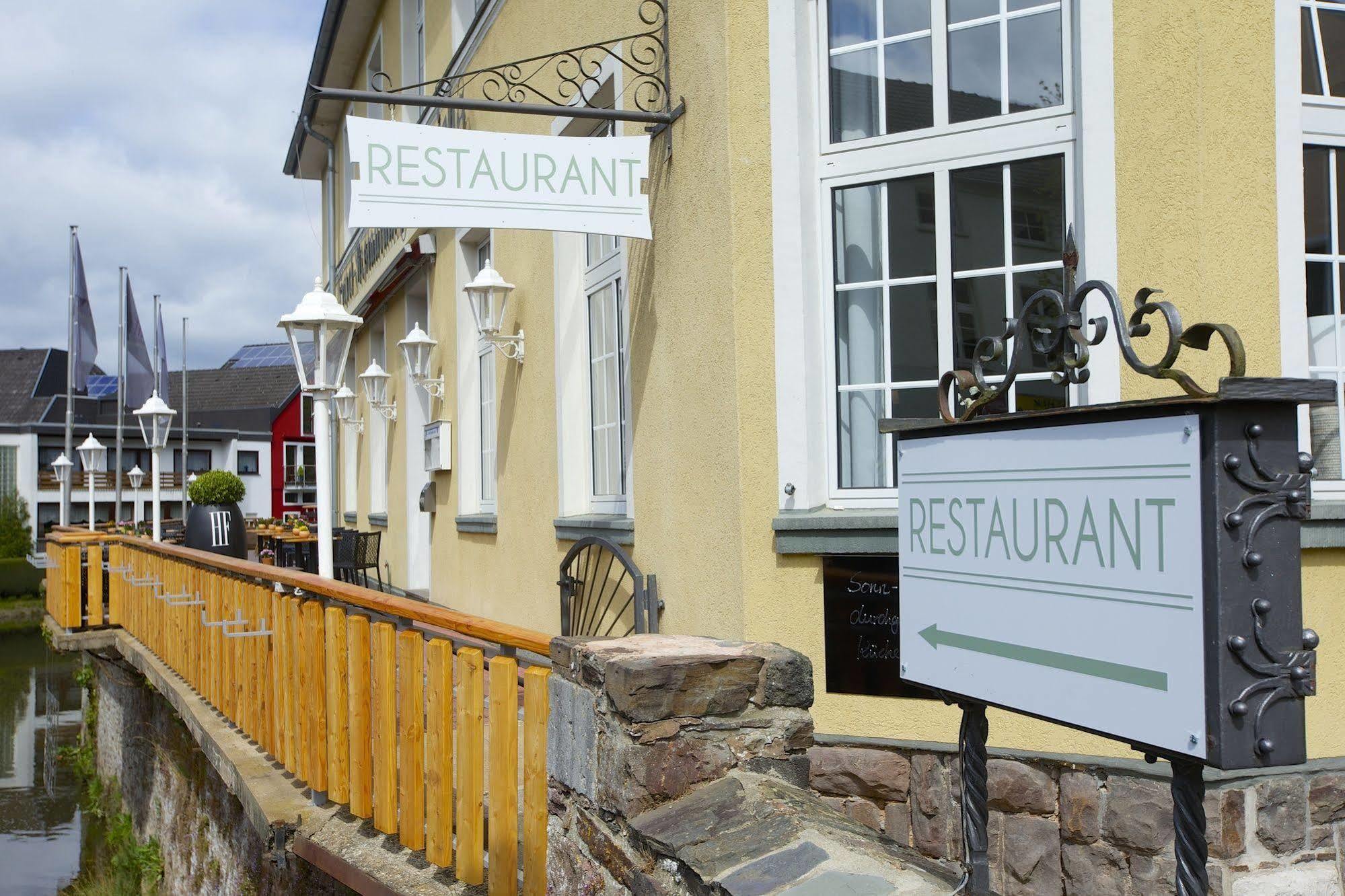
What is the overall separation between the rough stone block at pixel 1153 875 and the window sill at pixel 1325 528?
1.31 meters

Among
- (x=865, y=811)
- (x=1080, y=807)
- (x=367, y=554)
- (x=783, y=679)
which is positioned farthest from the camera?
(x=367, y=554)

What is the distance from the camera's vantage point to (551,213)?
5.52 m

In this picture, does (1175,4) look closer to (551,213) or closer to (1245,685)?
(551,213)

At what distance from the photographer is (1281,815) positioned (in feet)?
14.0

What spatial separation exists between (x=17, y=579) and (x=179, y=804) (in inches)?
1534

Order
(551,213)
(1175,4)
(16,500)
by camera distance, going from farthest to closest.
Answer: (16,500) → (551,213) → (1175,4)

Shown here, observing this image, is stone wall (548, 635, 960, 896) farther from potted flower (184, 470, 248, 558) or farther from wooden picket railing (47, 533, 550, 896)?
potted flower (184, 470, 248, 558)

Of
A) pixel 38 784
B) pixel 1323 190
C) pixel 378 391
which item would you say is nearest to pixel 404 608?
pixel 1323 190

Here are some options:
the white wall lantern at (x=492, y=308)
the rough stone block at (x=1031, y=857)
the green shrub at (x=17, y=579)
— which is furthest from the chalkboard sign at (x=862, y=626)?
the green shrub at (x=17, y=579)

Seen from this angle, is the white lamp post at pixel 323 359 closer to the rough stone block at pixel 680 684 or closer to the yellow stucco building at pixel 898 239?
the yellow stucco building at pixel 898 239

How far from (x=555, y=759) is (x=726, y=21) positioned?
135 inches

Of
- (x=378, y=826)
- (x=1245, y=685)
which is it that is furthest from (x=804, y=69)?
(x=1245, y=685)

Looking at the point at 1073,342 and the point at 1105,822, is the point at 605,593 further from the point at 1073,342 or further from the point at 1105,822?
the point at 1073,342

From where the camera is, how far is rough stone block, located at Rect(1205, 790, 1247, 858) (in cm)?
421
